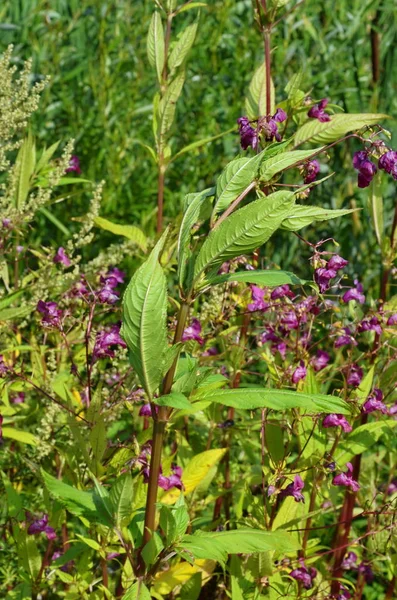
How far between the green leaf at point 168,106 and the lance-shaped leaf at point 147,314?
109cm

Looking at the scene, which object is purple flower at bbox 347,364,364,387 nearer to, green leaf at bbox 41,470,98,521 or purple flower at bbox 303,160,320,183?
purple flower at bbox 303,160,320,183

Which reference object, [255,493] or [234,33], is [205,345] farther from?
[234,33]

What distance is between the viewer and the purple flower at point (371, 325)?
2488 mm

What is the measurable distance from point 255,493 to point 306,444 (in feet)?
2.22

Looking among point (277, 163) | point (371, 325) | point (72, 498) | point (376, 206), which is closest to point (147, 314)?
point (277, 163)

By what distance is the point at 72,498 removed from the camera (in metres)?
1.95

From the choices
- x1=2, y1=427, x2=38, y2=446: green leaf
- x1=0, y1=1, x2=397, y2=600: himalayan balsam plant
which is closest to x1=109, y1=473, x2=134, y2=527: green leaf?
x1=0, y1=1, x2=397, y2=600: himalayan balsam plant

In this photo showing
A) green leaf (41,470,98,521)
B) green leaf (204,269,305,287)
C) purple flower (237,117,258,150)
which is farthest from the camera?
purple flower (237,117,258,150)

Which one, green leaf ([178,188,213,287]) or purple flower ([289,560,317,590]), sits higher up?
green leaf ([178,188,213,287])

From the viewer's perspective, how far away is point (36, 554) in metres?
2.41

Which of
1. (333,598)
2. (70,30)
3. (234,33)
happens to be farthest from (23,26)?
(333,598)

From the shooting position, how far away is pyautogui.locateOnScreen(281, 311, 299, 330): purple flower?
2492 mm

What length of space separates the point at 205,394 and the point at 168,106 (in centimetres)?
112

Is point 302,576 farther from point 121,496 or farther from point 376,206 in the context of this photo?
point 376,206
